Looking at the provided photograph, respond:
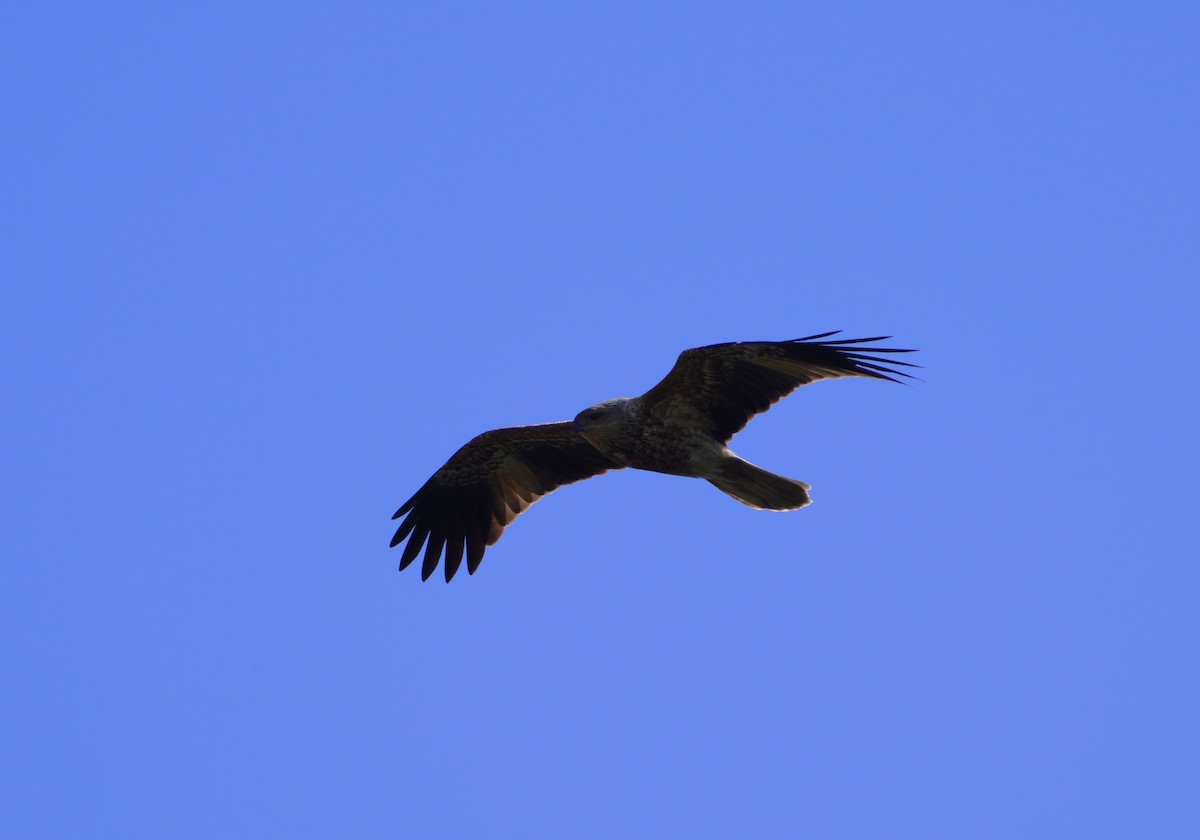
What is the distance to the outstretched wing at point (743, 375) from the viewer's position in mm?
10359

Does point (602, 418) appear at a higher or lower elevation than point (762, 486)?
higher

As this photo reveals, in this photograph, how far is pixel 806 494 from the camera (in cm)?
1089

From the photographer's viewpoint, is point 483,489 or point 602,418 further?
point 483,489

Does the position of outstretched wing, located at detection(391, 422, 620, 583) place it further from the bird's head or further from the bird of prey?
the bird's head

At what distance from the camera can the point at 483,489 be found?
12.6 m

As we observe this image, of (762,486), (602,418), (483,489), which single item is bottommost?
(762,486)

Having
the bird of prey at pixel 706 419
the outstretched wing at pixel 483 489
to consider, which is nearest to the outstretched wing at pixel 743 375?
the bird of prey at pixel 706 419

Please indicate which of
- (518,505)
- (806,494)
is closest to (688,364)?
(806,494)

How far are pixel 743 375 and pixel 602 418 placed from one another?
3.66ft

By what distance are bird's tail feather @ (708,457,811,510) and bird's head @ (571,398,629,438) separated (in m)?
0.87

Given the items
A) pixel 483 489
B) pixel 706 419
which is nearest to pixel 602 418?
pixel 706 419

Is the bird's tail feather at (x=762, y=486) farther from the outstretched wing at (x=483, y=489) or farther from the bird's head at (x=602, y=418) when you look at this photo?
the outstretched wing at (x=483, y=489)

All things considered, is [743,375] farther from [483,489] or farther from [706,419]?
[483,489]

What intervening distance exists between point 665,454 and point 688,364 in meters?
0.76
